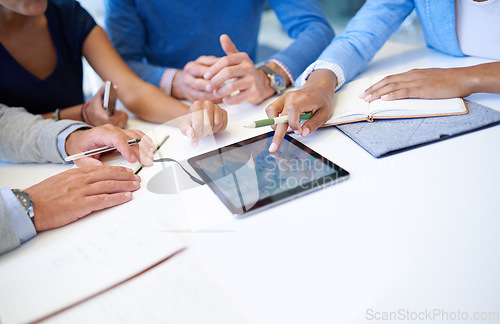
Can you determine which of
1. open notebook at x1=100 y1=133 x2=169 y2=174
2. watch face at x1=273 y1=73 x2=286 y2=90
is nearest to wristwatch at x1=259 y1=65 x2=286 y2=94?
watch face at x1=273 y1=73 x2=286 y2=90

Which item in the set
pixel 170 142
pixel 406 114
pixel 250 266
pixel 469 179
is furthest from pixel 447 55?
pixel 250 266

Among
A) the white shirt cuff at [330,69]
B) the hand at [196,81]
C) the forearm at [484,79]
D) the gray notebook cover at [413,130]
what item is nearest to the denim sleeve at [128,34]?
the hand at [196,81]

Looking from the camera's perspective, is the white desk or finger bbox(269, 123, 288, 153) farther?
finger bbox(269, 123, 288, 153)

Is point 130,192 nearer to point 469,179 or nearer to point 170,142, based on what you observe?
point 170,142

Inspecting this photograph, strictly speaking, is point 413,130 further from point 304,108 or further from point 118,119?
point 118,119

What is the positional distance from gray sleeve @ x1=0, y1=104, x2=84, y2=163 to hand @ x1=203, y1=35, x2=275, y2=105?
323 mm

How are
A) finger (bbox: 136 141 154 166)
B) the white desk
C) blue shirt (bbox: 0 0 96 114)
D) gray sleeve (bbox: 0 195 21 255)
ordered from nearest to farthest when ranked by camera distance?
1. the white desk
2. gray sleeve (bbox: 0 195 21 255)
3. finger (bbox: 136 141 154 166)
4. blue shirt (bbox: 0 0 96 114)

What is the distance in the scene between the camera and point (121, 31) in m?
1.15

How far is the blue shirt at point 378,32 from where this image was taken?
914mm

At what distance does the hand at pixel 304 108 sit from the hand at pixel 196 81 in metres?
0.25

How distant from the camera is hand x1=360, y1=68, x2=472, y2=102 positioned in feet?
2.43

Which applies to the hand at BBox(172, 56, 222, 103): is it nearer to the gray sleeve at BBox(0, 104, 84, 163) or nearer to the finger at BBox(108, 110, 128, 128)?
the finger at BBox(108, 110, 128, 128)

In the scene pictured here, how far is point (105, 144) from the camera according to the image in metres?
0.72

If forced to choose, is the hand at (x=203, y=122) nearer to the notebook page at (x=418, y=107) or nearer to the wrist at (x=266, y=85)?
the wrist at (x=266, y=85)
